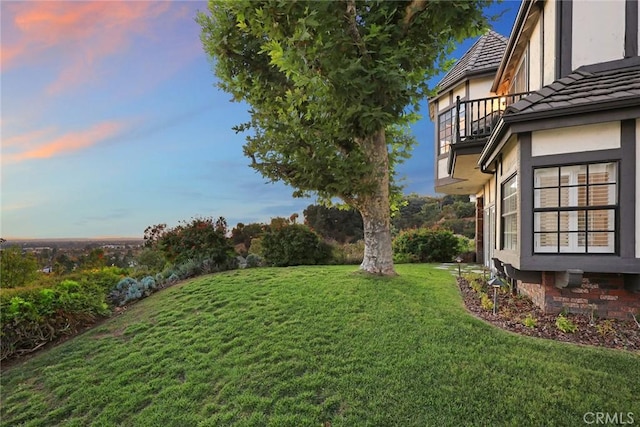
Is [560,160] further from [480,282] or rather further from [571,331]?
[480,282]

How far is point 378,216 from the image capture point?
7.87 meters

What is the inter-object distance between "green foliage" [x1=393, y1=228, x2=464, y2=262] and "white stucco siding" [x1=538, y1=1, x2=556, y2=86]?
322 inches

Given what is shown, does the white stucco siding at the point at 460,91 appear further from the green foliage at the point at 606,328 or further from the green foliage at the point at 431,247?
the green foliage at the point at 606,328

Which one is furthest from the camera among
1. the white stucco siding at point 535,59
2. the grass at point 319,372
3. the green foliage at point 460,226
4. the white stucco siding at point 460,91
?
the green foliage at point 460,226

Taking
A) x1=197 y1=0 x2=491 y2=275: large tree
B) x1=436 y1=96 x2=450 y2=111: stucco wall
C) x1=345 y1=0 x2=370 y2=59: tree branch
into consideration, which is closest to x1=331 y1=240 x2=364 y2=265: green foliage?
x1=197 y1=0 x2=491 y2=275: large tree

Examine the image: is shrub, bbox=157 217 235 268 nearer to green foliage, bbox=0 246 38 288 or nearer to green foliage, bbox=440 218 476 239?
green foliage, bbox=0 246 38 288

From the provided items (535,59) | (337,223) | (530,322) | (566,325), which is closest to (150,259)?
(530,322)

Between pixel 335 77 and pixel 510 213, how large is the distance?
415 centimetres

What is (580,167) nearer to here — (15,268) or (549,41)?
(549,41)

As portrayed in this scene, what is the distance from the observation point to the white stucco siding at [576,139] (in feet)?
14.3

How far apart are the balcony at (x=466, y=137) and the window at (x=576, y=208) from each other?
1997 millimetres

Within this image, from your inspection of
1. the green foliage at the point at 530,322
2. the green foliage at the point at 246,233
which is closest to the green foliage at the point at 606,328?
the green foliage at the point at 530,322

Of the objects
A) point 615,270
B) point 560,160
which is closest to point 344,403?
point 615,270

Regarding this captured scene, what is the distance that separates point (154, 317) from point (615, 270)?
7590mm
